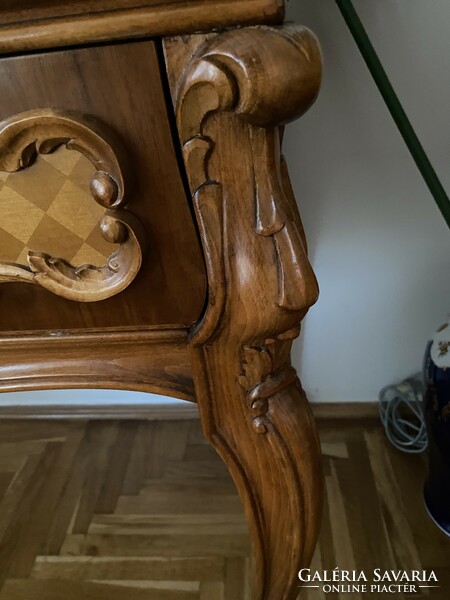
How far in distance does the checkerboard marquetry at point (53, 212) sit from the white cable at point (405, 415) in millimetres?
839

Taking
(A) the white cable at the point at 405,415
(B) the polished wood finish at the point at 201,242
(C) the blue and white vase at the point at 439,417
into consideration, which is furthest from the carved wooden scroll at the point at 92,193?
(A) the white cable at the point at 405,415

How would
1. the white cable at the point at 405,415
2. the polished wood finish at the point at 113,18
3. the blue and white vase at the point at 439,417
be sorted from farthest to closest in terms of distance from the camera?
the white cable at the point at 405,415 → the blue and white vase at the point at 439,417 → the polished wood finish at the point at 113,18

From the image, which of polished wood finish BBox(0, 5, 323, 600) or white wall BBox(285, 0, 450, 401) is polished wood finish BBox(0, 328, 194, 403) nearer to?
polished wood finish BBox(0, 5, 323, 600)

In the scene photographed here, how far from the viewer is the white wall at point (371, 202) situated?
0.82m

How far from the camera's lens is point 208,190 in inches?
13.8

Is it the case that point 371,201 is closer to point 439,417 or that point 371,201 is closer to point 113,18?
point 439,417

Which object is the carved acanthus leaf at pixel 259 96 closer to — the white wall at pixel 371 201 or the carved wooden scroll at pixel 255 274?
the carved wooden scroll at pixel 255 274

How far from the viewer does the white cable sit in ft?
3.50

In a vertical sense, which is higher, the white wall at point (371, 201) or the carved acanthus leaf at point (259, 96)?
the white wall at point (371, 201)

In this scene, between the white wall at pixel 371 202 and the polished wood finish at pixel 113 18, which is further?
the white wall at pixel 371 202

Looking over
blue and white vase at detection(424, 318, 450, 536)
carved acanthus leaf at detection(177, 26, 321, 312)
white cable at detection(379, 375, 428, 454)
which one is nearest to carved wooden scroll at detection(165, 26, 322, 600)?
carved acanthus leaf at detection(177, 26, 321, 312)

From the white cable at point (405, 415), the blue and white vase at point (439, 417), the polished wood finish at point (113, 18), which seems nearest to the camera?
the polished wood finish at point (113, 18)

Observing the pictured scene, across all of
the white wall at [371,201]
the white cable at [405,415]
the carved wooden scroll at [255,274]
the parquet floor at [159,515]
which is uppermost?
the white wall at [371,201]

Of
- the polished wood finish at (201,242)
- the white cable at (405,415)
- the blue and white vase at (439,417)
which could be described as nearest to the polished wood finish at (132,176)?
the polished wood finish at (201,242)
